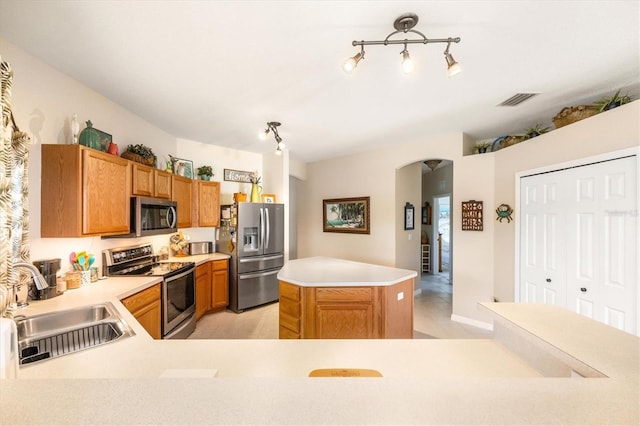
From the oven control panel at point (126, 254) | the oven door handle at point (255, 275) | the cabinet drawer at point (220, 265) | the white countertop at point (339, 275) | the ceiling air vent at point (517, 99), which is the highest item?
the ceiling air vent at point (517, 99)

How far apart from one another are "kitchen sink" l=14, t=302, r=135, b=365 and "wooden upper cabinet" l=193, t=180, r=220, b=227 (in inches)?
85.2

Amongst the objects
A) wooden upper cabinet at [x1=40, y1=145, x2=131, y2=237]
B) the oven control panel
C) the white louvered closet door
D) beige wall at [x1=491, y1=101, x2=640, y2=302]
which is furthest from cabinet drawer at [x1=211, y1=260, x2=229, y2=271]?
the white louvered closet door

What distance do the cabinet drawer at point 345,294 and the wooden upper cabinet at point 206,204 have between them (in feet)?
8.01

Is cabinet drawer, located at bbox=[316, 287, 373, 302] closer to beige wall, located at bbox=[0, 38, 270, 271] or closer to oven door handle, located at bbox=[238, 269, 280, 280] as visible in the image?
oven door handle, located at bbox=[238, 269, 280, 280]

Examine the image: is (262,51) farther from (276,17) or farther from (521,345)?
(521,345)

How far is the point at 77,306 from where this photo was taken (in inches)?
66.9

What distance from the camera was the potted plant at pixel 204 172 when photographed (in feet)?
13.1

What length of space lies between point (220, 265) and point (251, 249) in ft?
1.67

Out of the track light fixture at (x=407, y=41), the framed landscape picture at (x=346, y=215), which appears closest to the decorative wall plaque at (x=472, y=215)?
the framed landscape picture at (x=346, y=215)

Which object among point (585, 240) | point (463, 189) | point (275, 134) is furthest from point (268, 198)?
point (585, 240)

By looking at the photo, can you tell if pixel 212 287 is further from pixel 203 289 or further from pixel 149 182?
pixel 149 182

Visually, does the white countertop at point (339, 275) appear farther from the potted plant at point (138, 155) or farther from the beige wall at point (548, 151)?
the potted plant at point (138, 155)

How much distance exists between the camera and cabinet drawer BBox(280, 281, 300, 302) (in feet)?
7.82

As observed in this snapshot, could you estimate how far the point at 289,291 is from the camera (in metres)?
2.47
